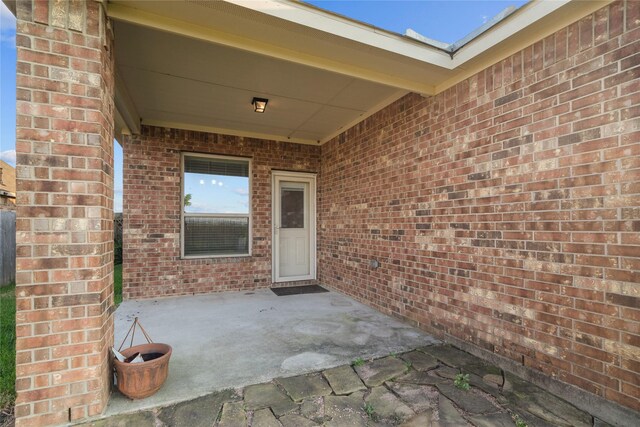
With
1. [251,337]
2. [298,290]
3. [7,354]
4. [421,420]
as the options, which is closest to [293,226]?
[298,290]

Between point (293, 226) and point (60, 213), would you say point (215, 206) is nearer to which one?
point (293, 226)

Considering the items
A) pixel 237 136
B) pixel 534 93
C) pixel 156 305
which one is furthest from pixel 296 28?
pixel 156 305

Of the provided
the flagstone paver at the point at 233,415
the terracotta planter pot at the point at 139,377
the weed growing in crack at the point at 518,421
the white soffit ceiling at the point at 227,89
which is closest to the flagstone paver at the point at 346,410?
the flagstone paver at the point at 233,415

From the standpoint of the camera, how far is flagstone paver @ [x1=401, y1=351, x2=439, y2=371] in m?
2.49

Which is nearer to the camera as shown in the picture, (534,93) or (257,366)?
(534,93)

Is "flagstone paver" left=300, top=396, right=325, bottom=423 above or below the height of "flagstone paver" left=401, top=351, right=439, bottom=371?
above

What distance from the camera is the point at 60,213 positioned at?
6.00 feet

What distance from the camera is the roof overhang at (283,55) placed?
216 cm

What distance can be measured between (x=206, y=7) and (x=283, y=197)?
3799 mm

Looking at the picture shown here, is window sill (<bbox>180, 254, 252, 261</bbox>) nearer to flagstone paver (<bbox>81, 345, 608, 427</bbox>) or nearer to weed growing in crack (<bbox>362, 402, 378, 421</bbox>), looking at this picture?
flagstone paver (<bbox>81, 345, 608, 427</bbox>)

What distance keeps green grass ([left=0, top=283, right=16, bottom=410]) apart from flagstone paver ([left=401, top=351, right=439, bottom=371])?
2.89m

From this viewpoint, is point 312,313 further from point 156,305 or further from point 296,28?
point 296,28

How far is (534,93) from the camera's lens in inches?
90.7

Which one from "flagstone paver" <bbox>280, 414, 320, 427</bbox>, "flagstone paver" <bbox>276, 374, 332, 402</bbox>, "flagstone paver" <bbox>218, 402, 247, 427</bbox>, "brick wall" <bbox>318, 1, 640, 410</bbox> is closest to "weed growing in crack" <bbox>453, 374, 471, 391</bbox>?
"brick wall" <bbox>318, 1, 640, 410</bbox>
